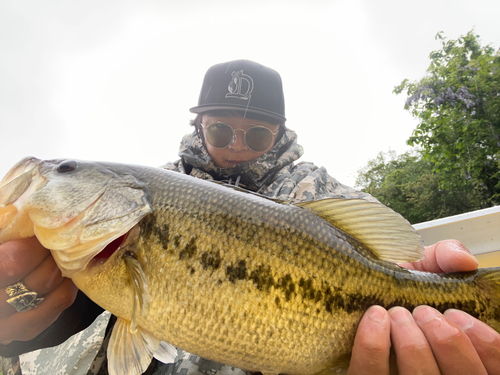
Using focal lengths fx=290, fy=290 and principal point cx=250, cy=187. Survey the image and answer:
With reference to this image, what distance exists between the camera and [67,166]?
49.4 inches

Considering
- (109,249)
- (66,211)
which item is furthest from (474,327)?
(66,211)

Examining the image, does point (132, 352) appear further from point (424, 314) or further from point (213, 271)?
point (424, 314)

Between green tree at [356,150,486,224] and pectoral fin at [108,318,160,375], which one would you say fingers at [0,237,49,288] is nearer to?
pectoral fin at [108,318,160,375]

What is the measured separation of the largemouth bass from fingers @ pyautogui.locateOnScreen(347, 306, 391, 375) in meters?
0.04

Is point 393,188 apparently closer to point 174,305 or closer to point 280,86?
point 280,86

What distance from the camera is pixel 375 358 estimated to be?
1.07m

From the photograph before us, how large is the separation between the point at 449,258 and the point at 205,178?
2.09 metres

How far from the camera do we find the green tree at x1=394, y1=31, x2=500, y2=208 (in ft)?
30.6

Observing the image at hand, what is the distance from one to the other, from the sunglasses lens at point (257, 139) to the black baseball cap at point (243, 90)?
0.17m

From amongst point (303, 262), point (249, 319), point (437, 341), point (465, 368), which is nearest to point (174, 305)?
point (249, 319)

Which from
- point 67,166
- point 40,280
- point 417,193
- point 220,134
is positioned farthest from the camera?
point 417,193

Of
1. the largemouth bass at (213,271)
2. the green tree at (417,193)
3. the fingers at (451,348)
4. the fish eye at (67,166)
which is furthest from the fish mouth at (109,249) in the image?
the green tree at (417,193)

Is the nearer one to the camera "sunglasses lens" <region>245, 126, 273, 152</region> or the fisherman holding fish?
the fisherman holding fish

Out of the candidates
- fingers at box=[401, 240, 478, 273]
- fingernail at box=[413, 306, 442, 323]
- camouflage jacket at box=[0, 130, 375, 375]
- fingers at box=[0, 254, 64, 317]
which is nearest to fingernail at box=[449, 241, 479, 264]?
fingers at box=[401, 240, 478, 273]
